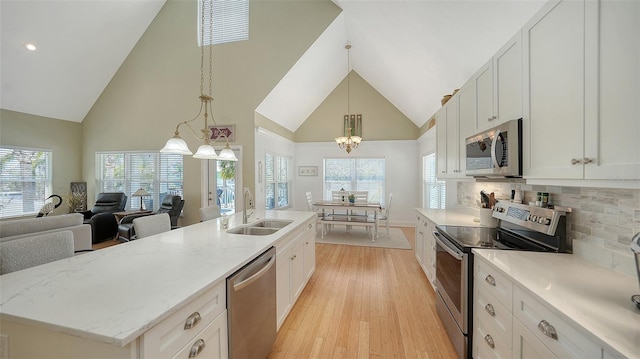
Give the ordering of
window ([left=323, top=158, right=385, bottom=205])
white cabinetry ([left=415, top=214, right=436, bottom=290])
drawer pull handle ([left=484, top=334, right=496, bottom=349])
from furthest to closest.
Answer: window ([left=323, top=158, right=385, bottom=205]) < white cabinetry ([left=415, top=214, right=436, bottom=290]) < drawer pull handle ([left=484, top=334, right=496, bottom=349])

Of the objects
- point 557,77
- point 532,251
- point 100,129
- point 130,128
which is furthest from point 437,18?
point 100,129

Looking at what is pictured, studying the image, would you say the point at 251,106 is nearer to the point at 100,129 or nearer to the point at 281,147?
the point at 281,147

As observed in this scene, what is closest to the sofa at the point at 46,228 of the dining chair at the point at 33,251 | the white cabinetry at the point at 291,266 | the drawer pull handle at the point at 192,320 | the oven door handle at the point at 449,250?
the dining chair at the point at 33,251

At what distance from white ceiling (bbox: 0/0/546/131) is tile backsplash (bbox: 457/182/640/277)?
156 centimetres

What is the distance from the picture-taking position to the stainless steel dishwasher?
51.0 inches

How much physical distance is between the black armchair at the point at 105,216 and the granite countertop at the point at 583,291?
6.57m

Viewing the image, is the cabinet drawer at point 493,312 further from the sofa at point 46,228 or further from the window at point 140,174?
the window at point 140,174

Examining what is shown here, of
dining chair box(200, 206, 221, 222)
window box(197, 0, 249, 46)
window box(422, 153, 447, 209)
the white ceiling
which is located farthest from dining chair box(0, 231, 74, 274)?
window box(422, 153, 447, 209)

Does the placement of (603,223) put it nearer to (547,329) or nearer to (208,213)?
(547,329)

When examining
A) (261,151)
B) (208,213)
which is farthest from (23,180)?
(208,213)

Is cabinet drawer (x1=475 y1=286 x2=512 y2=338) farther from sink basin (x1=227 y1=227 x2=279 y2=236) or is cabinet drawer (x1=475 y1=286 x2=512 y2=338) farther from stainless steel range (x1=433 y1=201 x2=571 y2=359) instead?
sink basin (x1=227 y1=227 x2=279 y2=236)

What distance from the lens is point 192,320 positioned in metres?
1.02

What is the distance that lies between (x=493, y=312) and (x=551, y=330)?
18.7 inches

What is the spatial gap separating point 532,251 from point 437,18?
2521 millimetres
